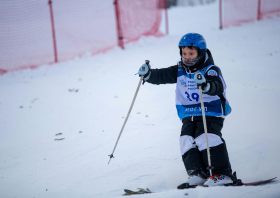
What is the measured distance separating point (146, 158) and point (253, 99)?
2492 millimetres

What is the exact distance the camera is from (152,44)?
948 centimetres

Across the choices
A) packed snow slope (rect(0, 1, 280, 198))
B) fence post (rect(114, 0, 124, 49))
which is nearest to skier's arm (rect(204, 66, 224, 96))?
packed snow slope (rect(0, 1, 280, 198))

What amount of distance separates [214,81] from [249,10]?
394 inches

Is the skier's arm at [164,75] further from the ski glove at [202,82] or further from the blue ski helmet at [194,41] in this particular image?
the ski glove at [202,82]

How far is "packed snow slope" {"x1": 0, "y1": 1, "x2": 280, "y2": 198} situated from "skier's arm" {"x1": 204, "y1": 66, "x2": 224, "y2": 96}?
0.91 meters

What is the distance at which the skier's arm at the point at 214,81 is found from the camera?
2645mm

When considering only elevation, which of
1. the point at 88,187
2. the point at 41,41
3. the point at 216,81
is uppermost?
the point at 41,41

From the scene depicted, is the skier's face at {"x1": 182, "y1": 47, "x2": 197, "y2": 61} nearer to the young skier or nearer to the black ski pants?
the young skier

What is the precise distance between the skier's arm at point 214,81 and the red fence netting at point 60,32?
22.3 feet

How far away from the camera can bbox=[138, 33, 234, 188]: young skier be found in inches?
103

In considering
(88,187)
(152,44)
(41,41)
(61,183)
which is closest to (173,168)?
(88,187)

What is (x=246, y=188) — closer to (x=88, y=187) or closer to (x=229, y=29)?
(x=88, y=187)

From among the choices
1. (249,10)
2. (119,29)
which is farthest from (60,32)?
(249,10)

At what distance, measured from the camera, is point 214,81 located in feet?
8.92
